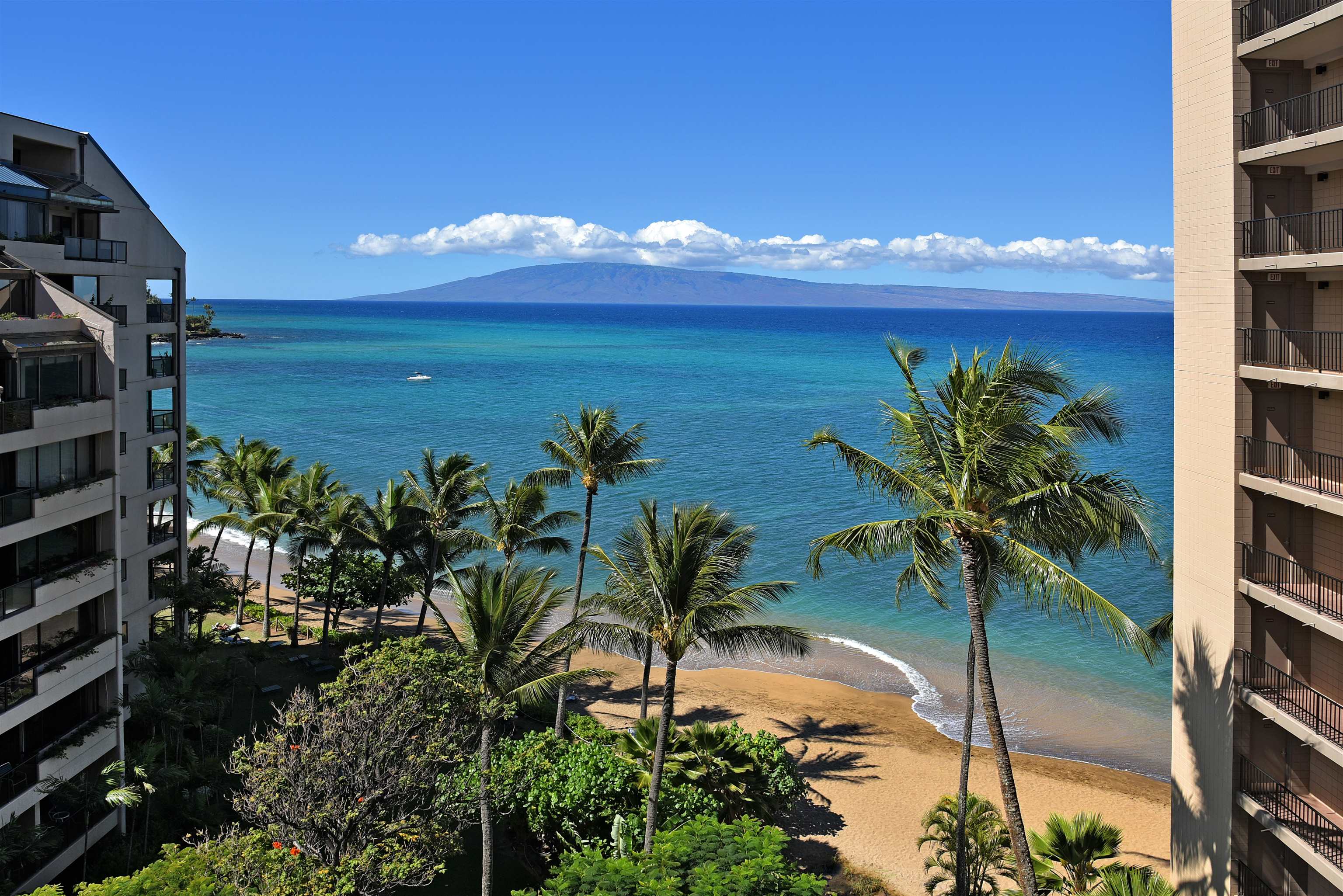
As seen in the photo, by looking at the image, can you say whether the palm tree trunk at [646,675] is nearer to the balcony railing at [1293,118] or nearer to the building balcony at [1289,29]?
the balcony railing at [1293,118]

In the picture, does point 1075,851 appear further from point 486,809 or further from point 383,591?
point 383,591

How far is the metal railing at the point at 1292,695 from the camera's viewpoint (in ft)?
49.5

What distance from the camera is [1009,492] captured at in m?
17.1

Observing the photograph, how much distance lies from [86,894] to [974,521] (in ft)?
47.0

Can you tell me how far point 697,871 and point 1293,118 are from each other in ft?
48.4

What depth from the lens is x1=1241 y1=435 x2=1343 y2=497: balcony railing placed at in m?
15.2

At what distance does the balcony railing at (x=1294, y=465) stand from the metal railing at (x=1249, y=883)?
20.9ft

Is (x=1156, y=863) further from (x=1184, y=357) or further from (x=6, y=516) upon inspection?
(x=6, y=516)

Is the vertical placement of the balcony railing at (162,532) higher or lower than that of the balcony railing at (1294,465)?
lower

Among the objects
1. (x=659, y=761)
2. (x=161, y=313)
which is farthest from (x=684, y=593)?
(x=161, y=313)

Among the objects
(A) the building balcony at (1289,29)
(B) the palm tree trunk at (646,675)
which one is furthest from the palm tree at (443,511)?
(A) the building balcony at (1289,29)

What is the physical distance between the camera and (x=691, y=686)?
117 feet

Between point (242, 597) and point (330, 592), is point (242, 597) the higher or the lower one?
the lower one

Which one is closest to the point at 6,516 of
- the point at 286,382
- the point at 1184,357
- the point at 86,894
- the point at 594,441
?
the point at 86,894
